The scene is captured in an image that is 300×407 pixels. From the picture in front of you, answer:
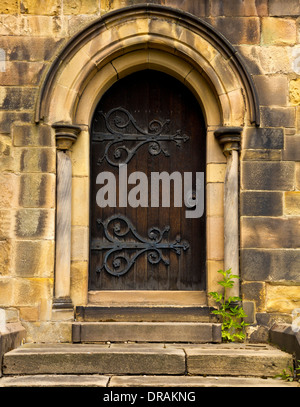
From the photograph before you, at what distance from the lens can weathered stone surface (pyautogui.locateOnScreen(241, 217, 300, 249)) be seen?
5.61 m

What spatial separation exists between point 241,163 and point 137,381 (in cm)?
238

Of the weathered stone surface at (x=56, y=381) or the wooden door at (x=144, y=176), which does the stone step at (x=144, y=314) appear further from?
the weathered stone surface at (x=56, y=381)

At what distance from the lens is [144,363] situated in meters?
4.73

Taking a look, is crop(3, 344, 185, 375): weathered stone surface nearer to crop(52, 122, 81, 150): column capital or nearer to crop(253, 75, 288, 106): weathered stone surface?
crop(52, 122, 81, 150): column capital

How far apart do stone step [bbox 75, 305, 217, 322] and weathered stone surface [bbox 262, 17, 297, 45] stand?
8.98 ft

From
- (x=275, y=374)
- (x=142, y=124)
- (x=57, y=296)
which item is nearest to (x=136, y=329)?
(x=57, y=296)

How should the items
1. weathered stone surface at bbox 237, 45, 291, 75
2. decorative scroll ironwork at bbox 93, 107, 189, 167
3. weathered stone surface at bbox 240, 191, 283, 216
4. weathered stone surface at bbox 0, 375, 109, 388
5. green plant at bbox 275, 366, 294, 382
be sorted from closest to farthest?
weathered stone surface at bbox 0, 375, 109, 388, green plant at bbox 275, 366, 294, 382, weathered stone surface at bbox 240, 191, 283, 216, weathered stone surface at bbox 237, 45, 291, 75, decorative scroll ironwork at bbox 93, 107, 189, 167

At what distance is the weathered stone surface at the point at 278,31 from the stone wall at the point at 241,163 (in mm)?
10

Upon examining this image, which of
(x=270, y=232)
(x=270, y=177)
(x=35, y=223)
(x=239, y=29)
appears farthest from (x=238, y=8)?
(x=35, y=223)

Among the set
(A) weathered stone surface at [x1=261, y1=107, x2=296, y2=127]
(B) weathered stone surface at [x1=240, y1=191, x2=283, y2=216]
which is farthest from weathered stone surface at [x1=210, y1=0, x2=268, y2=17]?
(B) weathered stone surface at [x1=240, y1=191, x2=283, y2=216]

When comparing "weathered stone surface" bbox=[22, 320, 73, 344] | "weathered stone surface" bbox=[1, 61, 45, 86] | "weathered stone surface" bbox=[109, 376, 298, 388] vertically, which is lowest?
"weathered stone surface" bbox=[109, 376, 298, 388]

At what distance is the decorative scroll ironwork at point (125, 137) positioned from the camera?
611 centimetres

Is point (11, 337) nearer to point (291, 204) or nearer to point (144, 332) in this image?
point (144, 332)

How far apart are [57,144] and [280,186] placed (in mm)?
2232
